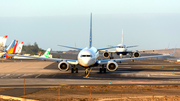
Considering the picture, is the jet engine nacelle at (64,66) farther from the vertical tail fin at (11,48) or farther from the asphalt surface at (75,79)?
the vertical tail fin at (11,48)

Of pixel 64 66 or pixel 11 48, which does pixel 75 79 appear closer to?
pixel 64 66

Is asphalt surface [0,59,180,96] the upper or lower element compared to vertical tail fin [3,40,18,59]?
lower

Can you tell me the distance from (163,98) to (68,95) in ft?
28.7

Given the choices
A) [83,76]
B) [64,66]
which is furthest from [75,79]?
[64,66]

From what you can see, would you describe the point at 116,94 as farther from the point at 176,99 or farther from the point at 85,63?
the point at 85,63

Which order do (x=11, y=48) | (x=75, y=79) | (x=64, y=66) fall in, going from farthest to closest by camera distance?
(x=11, y=48)
(x=64, y=66)
(x=75, y=79)

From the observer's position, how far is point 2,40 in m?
126

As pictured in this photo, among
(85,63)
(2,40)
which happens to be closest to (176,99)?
(85,63)

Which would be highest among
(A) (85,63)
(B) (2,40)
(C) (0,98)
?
(B) (2,40)

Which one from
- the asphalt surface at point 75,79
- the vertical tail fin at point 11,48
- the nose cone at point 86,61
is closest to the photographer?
the asphalt surface at point 75,79

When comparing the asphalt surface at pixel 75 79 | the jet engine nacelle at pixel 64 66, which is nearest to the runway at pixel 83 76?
the asphalt surface at pixel 75 79

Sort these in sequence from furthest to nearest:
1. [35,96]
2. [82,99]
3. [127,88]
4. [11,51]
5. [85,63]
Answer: [11,51] < [85,63] < [127,88] < [35,96] < [82,99]

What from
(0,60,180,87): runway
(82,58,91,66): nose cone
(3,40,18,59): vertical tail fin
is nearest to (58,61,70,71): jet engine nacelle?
(0,60,180,87): runway

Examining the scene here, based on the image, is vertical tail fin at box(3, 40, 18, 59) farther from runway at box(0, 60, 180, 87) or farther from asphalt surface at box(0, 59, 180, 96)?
asphalt surface at box(0, 59, 180, 96)
